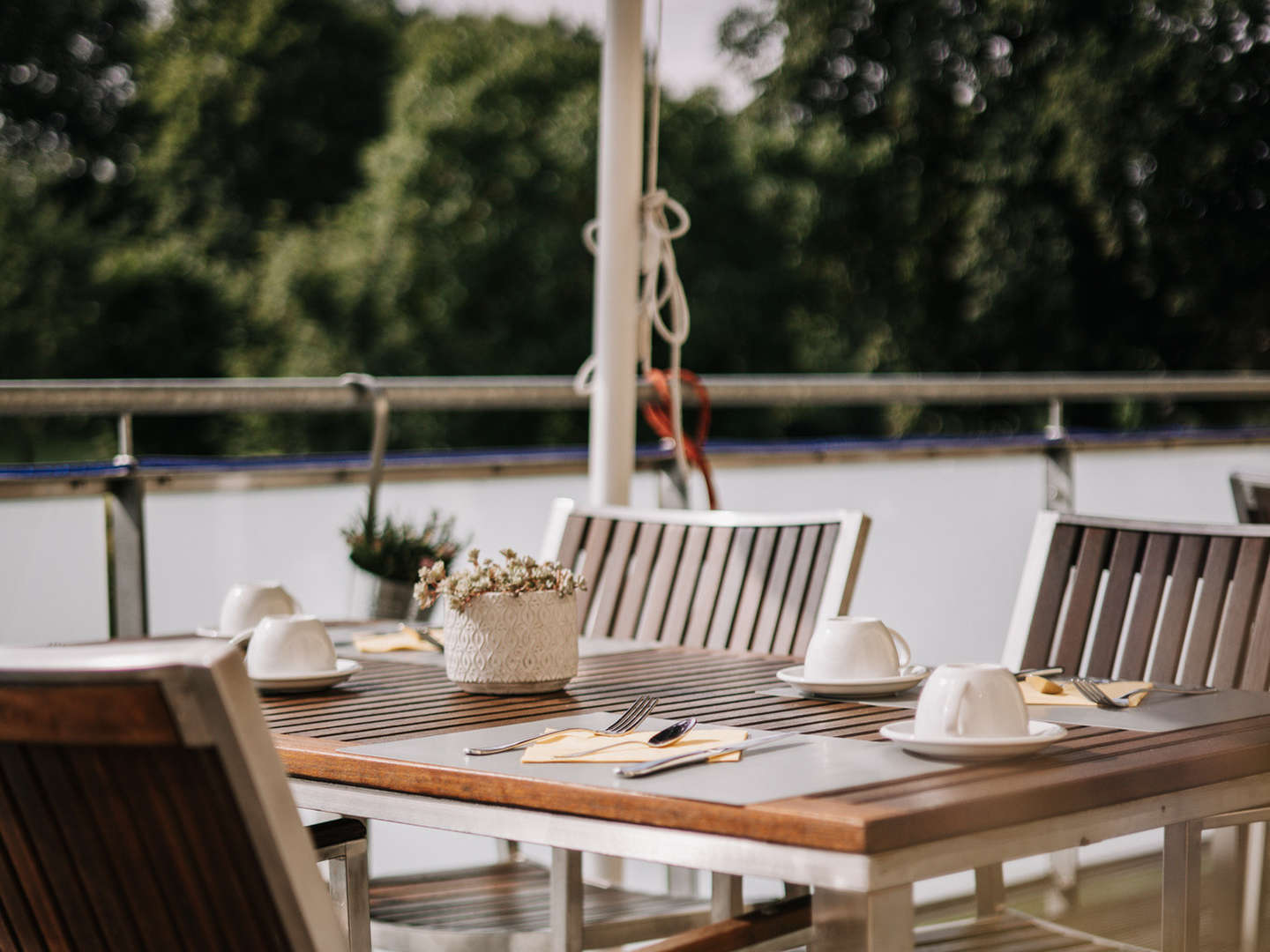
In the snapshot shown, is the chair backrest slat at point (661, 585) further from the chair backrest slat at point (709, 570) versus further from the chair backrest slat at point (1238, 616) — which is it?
the chair backrest slat at point (1238, 616)

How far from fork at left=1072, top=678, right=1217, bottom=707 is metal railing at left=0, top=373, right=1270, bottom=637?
1428mm

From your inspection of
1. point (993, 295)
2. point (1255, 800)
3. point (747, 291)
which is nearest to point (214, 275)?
point (747, 291)

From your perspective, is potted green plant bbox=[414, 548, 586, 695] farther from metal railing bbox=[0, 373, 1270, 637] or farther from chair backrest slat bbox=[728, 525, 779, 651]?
metal railing bbox=[0, 373, 1270, 637]

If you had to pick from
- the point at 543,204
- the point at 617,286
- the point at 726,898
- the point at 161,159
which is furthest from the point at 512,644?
the point at 161,159

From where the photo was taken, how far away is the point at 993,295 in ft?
62.0

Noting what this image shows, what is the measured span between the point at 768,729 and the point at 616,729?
0.15 meters

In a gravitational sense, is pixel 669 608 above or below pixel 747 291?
below

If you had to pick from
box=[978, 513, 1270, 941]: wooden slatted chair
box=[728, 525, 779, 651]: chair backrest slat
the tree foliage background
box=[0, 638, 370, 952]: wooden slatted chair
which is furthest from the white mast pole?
the tree foliage background

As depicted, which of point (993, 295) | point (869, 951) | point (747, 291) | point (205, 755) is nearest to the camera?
point (205, 755)

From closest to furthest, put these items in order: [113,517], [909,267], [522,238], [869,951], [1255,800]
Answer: [869,951] < [1255,800] < [113,517] < [909,267] < [522,238]

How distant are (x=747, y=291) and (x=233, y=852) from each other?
2474cm

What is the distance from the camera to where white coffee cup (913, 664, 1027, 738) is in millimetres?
1379

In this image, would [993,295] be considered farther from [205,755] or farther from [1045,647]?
[205,755]

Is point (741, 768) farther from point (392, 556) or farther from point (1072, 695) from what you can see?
point (392, 556)
